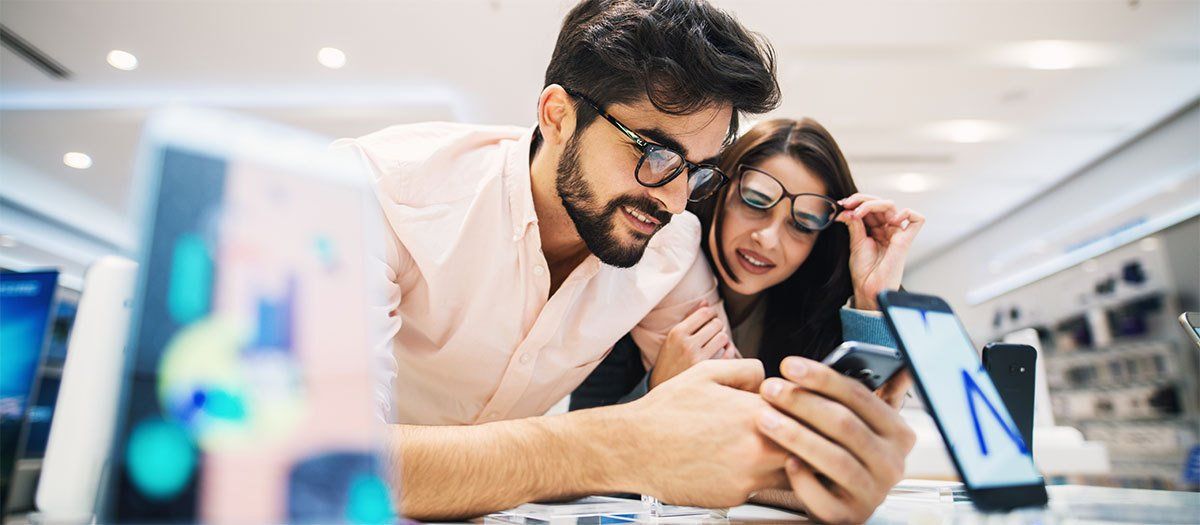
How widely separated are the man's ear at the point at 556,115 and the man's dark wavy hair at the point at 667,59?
0.02 meters

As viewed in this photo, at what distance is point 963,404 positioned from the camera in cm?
64

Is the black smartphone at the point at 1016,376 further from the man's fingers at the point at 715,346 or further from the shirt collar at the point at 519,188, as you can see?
the shirt collar at the point at 519,188

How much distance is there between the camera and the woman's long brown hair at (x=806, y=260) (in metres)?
1.69

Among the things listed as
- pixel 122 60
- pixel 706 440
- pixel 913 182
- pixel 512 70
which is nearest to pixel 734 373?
pixel 706 440

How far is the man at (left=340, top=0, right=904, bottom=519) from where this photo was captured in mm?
1240

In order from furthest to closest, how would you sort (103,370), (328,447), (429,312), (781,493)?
(429,312) → (781,493) → (103,370) → (328,447)

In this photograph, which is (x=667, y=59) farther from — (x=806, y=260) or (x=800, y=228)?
(x=806, y=260)

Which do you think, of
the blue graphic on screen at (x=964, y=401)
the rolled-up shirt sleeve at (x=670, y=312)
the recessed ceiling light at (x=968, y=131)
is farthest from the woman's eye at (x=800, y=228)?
the recessed ceiling light at (x=968, y=131)

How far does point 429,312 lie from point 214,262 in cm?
93

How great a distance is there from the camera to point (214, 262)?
1.13 feet

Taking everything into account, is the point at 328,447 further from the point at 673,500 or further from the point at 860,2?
the point at 860,2

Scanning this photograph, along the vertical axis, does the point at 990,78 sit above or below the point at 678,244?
above

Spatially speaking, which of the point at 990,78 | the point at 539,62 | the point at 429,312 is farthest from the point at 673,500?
the point at 990,78

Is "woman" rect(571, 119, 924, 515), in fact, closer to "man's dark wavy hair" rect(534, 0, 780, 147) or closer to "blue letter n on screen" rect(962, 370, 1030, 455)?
"man's dark wavy hair" rect(534, 0, 780, 147)
